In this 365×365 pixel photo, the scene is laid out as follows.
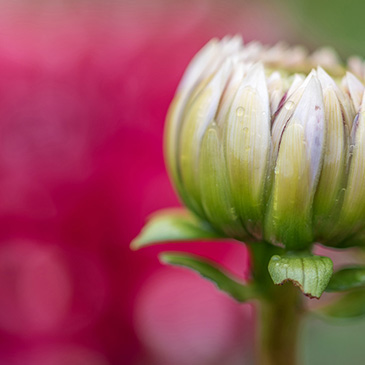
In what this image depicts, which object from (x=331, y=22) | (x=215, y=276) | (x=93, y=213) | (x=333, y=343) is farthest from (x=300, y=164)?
(x=331, y=22)

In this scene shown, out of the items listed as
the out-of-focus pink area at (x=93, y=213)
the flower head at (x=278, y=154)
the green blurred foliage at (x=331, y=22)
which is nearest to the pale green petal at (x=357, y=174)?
the flower head at (x=278, y=154)

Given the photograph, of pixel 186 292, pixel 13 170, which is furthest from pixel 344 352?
pixel 13 170

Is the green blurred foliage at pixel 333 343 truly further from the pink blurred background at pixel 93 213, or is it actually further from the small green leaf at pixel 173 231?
the small green leaf at pixel 173 231

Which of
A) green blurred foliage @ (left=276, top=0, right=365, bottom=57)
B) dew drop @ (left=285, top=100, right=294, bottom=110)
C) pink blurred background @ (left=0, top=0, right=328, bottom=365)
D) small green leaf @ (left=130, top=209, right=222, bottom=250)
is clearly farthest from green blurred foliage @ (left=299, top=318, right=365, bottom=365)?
dew drop @ (left=285, top=100, right=294, bottom=110)

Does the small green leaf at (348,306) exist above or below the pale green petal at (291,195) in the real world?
below

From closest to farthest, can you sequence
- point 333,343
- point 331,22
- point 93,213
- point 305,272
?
point 305,272 < point 93,213 < point 333,343 < point 331,22

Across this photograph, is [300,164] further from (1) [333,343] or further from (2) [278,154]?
(1) [333,343]

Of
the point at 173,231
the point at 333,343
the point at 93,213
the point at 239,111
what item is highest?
the point at 239,111
